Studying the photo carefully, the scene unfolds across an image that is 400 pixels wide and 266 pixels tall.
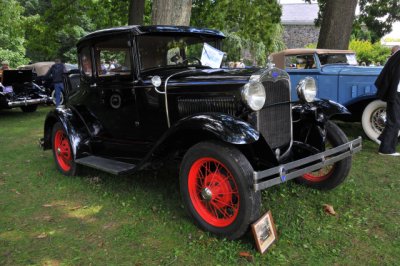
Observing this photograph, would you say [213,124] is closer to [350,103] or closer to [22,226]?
[22,226]

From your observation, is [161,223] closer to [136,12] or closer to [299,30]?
[136,12]

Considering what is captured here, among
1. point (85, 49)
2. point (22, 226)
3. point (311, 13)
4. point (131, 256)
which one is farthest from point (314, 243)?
point (311, 13)

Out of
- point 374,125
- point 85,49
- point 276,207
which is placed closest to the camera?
point 276,207

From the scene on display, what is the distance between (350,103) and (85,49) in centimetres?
464

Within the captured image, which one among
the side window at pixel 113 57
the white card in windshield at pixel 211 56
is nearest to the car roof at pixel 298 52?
the white card in windshield at pixel 211 56

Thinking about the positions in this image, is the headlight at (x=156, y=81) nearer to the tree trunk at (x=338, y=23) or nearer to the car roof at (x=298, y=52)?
the car roof at (x=298, y=52)

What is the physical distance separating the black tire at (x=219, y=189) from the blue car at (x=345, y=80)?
161 inches

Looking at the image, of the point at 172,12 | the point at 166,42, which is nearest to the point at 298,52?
the point at 172,12

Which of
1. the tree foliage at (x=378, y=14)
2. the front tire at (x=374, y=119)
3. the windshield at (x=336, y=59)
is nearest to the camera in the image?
the front tire at (x=374, y=119)

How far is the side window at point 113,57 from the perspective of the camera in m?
4.16

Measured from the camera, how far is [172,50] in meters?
4.38

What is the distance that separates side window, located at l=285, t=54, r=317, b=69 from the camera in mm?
7656

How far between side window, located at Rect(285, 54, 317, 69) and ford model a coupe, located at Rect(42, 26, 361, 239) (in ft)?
11.6

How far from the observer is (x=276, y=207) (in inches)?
146
